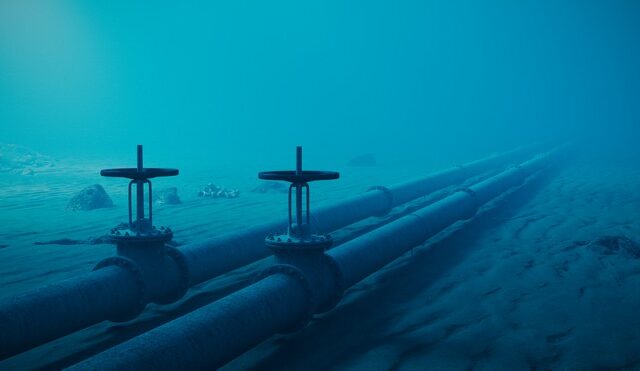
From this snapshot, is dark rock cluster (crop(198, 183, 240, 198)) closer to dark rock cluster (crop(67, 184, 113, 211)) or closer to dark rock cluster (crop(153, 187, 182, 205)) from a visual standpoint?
dark rock cluster (crop(153, 187, 182, 205))

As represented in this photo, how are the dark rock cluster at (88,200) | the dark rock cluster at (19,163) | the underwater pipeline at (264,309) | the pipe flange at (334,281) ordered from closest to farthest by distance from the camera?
the underwater pipeline at (264,309)
the pipe flange at (334,281)
the dark rock cluster at (88,200)
the dark rock cluster at (19,163)

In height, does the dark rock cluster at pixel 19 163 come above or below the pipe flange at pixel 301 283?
above

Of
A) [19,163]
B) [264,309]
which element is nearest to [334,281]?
[264,309]

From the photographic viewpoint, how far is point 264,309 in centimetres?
315

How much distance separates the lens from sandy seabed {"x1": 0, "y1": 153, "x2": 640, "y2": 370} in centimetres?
329

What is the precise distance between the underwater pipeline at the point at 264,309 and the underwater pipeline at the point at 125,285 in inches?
32.7

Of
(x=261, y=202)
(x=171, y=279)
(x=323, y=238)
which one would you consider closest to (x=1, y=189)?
(x=261, y=202)

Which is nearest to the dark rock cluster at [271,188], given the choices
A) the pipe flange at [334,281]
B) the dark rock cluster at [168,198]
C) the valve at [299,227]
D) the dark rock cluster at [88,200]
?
the dark rock cluster at [168,198]

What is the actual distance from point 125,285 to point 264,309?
107 cm

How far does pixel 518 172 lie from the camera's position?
1160 cm

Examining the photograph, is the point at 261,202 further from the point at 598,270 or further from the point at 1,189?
the point at 1,189

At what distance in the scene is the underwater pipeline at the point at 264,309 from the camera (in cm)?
246

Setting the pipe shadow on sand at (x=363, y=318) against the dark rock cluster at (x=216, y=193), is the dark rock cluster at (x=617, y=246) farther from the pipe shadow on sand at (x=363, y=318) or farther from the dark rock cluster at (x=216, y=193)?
the dark rock cluster at (x=216, y=193)

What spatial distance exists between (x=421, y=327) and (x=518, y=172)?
878 cm
